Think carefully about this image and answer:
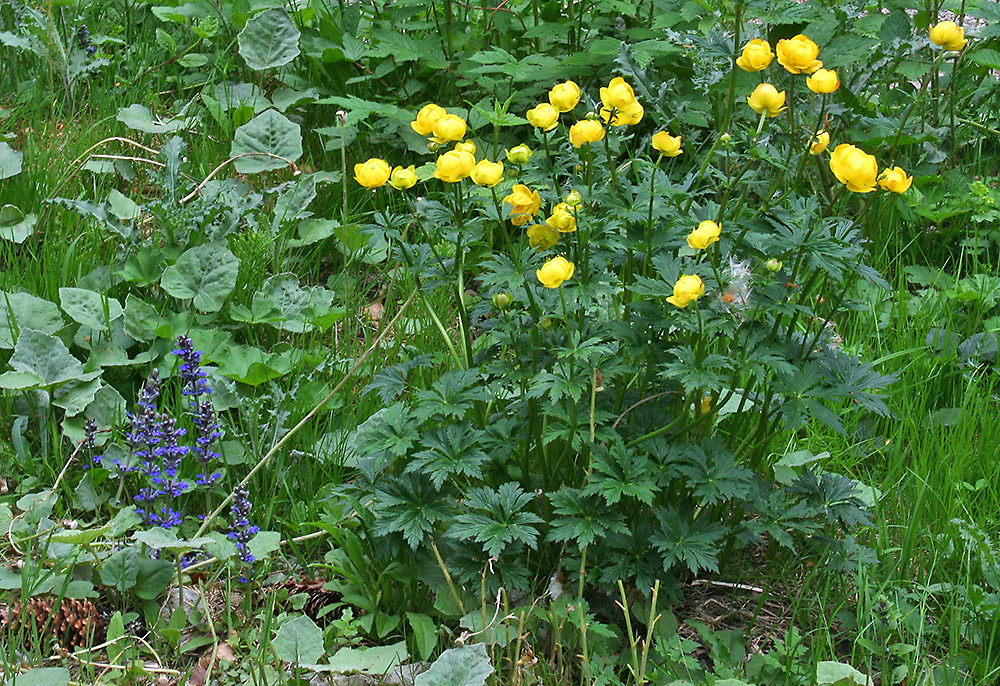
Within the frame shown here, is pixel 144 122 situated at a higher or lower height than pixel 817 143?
lower

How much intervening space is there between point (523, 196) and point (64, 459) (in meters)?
1.28

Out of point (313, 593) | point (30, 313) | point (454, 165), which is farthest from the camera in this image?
point (30, 313)

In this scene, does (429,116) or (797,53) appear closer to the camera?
(797,53)

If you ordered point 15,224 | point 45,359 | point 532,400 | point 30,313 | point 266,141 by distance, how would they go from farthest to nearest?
point 266,141 → point 15,224 → point 30,313 → point 45,359 → point 532,400

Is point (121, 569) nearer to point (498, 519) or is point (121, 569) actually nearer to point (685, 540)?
point (498, 519)

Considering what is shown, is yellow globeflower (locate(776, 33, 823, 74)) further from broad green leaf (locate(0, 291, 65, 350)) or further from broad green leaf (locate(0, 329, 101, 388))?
broad green leaf (locate(0, 291, 65, 350))

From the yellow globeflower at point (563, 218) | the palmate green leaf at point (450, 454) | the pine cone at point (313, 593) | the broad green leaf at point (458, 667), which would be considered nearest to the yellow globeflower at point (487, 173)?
the yellow globeflower at point (563, 218)

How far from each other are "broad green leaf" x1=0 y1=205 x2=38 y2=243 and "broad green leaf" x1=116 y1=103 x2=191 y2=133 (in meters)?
0.51

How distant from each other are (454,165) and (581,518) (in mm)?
656

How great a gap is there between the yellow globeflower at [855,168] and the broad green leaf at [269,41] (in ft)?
7.30

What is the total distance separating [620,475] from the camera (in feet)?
5.71

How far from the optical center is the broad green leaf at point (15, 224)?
271 centimetres

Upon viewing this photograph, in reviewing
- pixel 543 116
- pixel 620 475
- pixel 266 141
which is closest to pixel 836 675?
pixel 620 475

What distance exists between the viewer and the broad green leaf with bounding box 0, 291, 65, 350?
7.90 ft
